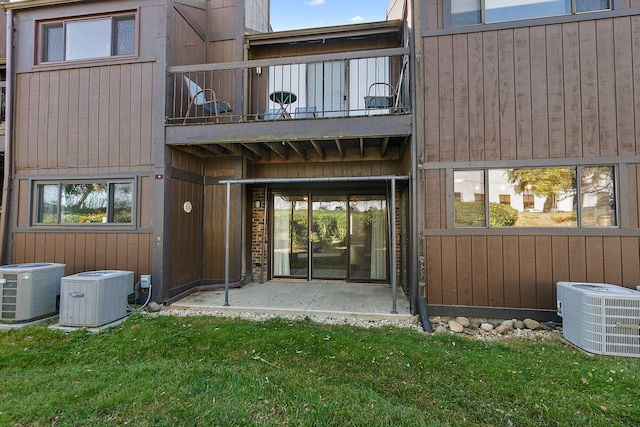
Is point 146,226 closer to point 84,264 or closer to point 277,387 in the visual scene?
point 84,264

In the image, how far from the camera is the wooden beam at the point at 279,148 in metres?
5.74

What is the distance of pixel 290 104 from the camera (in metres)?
6.63

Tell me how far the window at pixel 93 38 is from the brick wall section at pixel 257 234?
3.56 m

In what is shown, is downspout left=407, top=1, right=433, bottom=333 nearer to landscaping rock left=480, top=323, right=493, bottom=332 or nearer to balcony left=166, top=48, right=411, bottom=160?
balcony left=166, top=48, right=411, bottom=160

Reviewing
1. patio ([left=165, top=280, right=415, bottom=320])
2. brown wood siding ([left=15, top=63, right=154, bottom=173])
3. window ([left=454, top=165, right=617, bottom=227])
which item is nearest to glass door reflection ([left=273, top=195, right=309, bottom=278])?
patio ([left=165, top=280, right=415, bottom=320])

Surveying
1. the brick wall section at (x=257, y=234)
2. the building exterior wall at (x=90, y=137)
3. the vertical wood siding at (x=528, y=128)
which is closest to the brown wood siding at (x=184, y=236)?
the building exterior wall at (x=90, y=137)

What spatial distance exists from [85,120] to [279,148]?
338cm

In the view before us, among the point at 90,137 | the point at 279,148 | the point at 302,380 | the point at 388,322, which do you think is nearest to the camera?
the point at 302,380

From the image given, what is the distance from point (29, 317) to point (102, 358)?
202 cm

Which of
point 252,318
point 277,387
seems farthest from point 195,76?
point 277,387

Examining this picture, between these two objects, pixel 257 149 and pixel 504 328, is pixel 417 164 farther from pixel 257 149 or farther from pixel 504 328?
pixel 257 149

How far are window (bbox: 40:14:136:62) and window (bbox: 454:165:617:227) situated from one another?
603 centimetres

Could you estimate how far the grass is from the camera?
7.47 ft

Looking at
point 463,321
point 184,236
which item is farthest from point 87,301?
point 463,321
